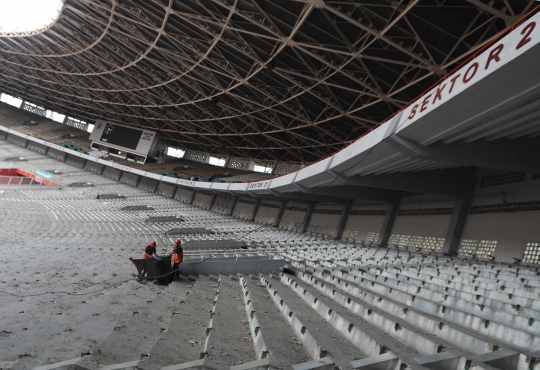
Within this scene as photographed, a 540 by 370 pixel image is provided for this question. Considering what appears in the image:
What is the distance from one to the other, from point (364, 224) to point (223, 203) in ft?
76.6

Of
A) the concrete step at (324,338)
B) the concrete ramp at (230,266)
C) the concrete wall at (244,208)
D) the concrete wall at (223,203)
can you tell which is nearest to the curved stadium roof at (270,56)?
the concrete wall at (223,203)

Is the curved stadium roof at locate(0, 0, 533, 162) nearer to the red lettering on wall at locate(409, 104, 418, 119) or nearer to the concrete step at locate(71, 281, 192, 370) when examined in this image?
the red lettering on wall at locate(409, 104, 418, 119)

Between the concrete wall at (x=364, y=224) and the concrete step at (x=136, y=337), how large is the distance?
14994 mm

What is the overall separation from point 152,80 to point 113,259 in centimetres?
2513

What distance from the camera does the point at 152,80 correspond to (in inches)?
1362

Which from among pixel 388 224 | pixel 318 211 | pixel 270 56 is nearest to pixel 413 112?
pixel 388 224

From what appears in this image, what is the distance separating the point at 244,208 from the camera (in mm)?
40250

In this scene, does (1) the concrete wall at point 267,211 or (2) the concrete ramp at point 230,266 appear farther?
(1) the concrete wall at point 267,211

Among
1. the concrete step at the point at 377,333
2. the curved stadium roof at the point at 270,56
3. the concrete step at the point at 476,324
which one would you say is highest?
the curved stadium roof at the point at 270,56

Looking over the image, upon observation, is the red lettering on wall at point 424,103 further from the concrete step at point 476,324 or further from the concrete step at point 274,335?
the concrete step at point 274,335

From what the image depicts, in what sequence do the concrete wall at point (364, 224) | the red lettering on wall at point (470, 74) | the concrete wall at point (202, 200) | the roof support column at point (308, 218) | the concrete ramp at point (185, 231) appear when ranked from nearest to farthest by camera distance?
the red lettering on wall at point (470, 74), the concrete wall at point (364, 224), the concrete ramp at point (185, 231), the roof support column at point (308, 218), the concrete wall at point (202, 200)

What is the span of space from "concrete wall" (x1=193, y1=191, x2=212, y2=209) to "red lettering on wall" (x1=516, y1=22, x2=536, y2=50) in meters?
41.1

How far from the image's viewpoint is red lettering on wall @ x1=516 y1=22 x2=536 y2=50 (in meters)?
5.16

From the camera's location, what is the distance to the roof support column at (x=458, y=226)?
14250 millimetres
